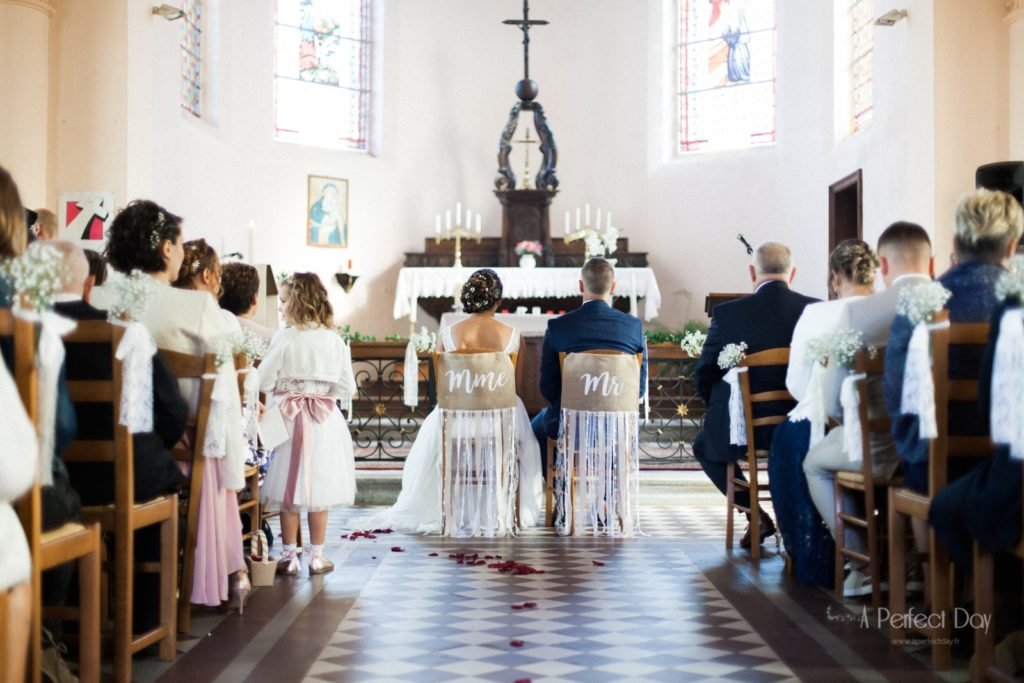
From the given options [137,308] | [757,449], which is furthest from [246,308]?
[757,449]

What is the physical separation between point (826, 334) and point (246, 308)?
244 centimetres

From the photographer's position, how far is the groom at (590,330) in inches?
245

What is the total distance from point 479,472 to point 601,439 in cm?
64

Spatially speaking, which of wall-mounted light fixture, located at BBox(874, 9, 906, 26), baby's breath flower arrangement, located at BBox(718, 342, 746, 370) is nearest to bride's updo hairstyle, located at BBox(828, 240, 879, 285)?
baby's breath flower arrangement, located at BBox(718, 342, 746, 370)

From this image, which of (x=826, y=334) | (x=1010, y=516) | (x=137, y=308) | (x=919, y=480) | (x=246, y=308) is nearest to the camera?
(x=1010, y=516)

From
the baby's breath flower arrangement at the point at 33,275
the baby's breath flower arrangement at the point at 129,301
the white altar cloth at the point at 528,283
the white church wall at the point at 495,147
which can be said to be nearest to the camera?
the baby's breath flower arrangement at the point at 33,275

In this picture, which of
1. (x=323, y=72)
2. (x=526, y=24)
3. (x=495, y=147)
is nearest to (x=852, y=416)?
(x=526, y=24)

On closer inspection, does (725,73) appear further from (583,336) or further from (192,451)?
(192,451)

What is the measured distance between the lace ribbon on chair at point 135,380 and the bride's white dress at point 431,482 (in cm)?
322

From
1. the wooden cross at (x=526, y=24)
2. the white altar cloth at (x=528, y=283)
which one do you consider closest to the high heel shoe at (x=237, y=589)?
the white altar cloth at (x=528, y=283)

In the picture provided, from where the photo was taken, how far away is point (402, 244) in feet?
48.4

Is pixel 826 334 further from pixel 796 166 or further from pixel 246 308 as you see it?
pixel 796 166

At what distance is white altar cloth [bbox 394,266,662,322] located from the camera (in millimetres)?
13344

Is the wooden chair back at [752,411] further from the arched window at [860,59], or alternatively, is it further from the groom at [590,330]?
the arched window at [860,59]
